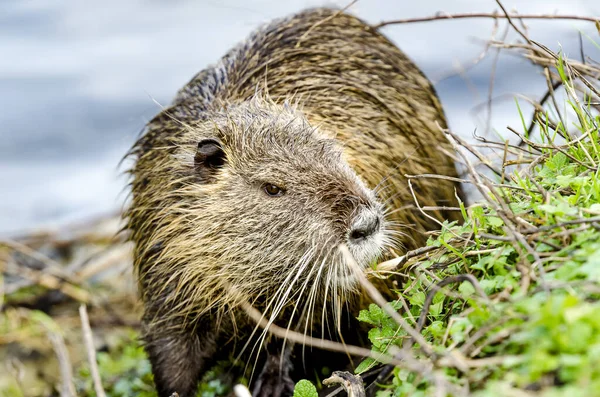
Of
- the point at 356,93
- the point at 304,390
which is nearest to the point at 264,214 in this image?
the point at 304,390

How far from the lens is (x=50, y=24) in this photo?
40.1 ft

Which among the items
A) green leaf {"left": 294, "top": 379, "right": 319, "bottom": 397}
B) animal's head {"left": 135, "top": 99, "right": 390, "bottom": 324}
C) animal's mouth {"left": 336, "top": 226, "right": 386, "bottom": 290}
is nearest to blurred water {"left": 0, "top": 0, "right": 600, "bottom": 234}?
animal's head {"left": 135, "top": 99, "right": 390, "bottom": 324}

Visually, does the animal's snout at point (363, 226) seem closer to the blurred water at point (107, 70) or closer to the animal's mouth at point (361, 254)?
the animal's mouth at point (361, 254)

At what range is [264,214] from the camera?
2791 millimetres

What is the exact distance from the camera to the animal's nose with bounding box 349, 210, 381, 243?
8.40 ft

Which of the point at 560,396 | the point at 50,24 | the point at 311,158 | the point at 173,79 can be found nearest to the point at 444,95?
the point at 173,79

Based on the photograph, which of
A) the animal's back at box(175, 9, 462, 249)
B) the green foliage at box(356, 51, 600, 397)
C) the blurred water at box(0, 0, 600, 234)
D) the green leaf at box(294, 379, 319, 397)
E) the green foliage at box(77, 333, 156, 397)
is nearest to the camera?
the green foliage at box(356, 51, 600, 397)

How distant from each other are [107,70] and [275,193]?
9.29m

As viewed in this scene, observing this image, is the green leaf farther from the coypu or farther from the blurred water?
the blurred water

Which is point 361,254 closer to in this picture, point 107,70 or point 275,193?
point 275,193

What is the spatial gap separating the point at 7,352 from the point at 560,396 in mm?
4467

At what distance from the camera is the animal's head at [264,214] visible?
8.63 ft

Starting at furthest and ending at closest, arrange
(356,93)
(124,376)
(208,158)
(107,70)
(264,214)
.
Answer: (107,70)
(124,376)
(356,93)
(208,158)
(264,214)

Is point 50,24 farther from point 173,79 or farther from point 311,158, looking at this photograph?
point 311,158
